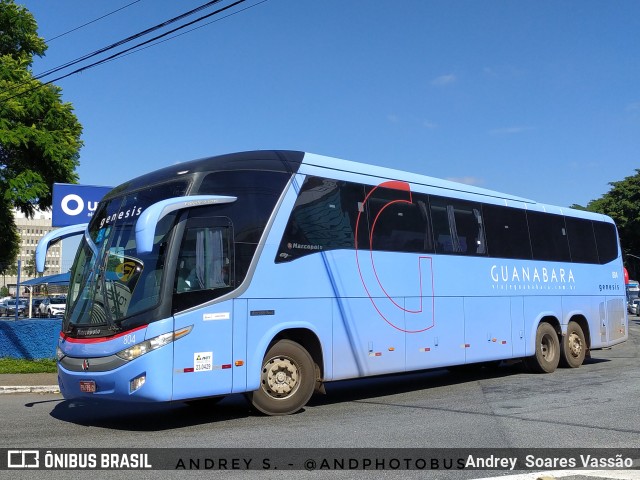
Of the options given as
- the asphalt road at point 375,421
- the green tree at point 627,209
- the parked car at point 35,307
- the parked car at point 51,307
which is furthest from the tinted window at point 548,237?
the green tree at point 627,209

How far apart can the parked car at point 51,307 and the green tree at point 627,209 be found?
5866 cm

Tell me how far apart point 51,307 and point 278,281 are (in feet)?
127

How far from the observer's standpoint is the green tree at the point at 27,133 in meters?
25.4

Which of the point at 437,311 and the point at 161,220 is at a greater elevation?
the point at 161,220

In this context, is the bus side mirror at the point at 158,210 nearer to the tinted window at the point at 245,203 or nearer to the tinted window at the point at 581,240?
the tinted window at the point at 245,203

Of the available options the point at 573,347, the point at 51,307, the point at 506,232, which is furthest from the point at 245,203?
the point at 51,307

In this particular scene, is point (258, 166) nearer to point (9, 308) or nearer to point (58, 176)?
point (58, 176)

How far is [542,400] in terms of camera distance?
35.8ft

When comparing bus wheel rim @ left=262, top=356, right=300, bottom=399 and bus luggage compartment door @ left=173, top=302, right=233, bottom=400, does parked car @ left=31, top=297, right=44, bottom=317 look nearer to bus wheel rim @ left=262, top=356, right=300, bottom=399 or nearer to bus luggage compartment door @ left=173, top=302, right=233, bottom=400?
bus wheel rim @ left=262, top=356, right=300, bottom=399

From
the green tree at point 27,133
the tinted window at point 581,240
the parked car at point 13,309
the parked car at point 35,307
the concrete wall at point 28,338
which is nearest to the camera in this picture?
the tinted window at point 581,240

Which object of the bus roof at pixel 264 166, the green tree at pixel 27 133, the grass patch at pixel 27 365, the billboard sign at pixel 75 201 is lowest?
the grass patch at pixel 27 365

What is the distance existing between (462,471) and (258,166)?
17.1 ft

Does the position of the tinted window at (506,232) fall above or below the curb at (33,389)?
above

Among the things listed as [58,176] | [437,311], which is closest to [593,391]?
[437,311]
